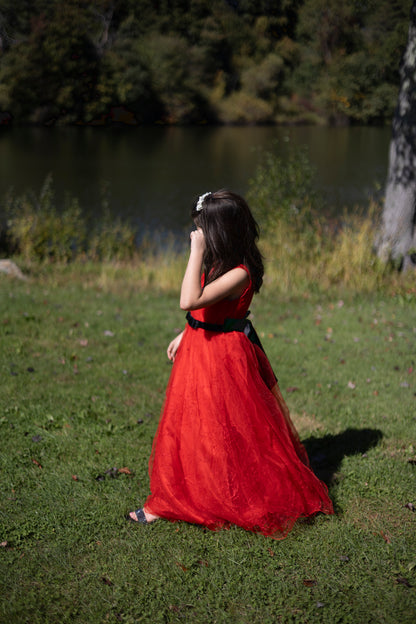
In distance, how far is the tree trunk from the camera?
967cm

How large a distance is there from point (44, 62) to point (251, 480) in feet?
149

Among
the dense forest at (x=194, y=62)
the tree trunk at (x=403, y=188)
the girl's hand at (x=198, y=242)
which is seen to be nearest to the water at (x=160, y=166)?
the tree trunk at (x=403, y=188)

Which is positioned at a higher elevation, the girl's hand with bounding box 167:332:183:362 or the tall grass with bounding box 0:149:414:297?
the girl's hand with bounding box 167:332:183:362

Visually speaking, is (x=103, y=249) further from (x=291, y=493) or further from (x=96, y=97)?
(x=96, y=97)

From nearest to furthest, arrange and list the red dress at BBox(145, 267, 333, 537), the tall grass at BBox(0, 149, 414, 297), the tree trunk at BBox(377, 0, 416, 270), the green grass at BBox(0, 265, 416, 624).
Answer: the green grass at BBox(0, 265, 416, 624) → the red dress at BBox(145, 267, 333, 537) → the tall grass at BBox(0, 149, 414, 297) → the tree trunk at BBox(377, 0, 416, 270)

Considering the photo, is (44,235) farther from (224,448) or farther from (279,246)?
(224,448)

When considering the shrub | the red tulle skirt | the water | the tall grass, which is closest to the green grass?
the red tulle skirt

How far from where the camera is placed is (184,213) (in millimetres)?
18391

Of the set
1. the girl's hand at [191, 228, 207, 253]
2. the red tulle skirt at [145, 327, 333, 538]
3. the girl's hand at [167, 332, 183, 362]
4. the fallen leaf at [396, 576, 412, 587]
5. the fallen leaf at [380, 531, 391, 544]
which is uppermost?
the girl's hand at [191, 228, 207, 253]

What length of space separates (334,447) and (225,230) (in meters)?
2.27

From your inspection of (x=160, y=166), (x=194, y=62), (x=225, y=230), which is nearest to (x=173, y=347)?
(x=225, y=230)

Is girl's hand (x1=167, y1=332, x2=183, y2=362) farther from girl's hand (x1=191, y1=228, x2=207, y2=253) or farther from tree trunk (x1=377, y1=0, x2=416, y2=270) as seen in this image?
tree trunk (x1=377, y1=0, x2=416, y2=270)

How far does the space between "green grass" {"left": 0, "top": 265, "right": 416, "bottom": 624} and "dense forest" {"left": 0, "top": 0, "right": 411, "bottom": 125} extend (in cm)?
3742

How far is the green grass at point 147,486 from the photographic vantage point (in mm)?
2891
